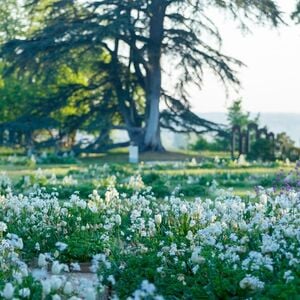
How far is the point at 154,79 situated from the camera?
117ft

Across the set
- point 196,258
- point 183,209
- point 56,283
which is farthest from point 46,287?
point 183,209

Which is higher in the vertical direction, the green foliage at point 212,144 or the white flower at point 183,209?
the green foliage at point 212,144

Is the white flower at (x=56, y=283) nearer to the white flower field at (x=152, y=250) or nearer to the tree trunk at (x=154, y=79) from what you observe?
the white flower field at (x=152, y=250)

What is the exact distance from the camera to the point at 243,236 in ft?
21.1

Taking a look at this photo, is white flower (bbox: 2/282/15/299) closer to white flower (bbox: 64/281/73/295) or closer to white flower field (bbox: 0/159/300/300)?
white flower field (bbox: 0/159/300/300)

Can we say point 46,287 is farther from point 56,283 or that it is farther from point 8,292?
point 8,292

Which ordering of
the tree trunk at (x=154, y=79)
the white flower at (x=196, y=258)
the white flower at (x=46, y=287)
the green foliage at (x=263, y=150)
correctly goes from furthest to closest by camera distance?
the tree trunk at (x=154, y=79), the green foliage at (x=263, y=150), the white flower at (x=196, y=258), the white flower at (x=46, y=287)

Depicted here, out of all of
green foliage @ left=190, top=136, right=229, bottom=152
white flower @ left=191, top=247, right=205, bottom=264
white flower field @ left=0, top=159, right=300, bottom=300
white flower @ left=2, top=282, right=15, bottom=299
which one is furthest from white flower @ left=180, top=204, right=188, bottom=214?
green foliage @ left=190, top=136, right=229, bottom=152

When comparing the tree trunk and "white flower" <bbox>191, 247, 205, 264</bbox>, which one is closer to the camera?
"white flower" <bbox>191, 247, 205, 264</bbox>

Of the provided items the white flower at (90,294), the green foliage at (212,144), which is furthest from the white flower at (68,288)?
the green foliage at (212,144)

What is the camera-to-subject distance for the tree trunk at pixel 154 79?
113ft

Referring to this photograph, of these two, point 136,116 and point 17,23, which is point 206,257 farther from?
point 17,23

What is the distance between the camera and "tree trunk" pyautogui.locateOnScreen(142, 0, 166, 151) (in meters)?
34.6

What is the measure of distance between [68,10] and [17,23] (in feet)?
49.3
